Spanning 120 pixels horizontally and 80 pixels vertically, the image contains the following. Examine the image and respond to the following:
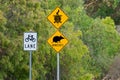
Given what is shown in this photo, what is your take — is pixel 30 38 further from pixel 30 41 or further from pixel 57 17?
pixel 57 17

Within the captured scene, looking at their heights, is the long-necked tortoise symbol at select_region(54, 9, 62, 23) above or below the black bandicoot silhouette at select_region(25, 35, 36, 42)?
above

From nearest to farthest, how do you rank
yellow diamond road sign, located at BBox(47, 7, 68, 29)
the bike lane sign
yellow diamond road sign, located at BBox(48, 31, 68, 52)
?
the bike lane sign → yellow diamond road sign, located at BBox(48, 31, 68, 52) → yellow diamond road sign, located at BBox(47, 7, 68, 29)

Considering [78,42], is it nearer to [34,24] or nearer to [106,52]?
[34,24]

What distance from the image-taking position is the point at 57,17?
810 inches

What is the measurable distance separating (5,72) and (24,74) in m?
1.14

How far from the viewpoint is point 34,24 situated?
2450 centimetres

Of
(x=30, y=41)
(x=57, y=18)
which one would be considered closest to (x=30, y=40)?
(x=30, y=41)

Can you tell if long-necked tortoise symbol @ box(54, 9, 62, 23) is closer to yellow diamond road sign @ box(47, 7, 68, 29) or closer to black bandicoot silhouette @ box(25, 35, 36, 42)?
yellow diamond road sign @ box(47, 7, 68, 29)

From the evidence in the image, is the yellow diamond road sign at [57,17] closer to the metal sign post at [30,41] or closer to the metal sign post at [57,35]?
the metal sign post at [57,35]

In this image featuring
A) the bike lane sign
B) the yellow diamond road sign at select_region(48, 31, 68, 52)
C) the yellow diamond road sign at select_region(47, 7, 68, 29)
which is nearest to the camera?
the bike lane sign

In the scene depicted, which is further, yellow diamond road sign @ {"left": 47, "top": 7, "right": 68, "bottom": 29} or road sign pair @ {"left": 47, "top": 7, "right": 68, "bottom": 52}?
yellow diamond road sign @ {"left": 47, "top": 7, "right": 68, "bottom": 29}

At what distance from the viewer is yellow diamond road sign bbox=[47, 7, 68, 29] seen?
67.1 ft

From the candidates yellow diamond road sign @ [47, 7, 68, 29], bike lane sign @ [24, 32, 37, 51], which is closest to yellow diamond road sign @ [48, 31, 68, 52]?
yellow diamond road sign @ [47, 7, 68, 29]

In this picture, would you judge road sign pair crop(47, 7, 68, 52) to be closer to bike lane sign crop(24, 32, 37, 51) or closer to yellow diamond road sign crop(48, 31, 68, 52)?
yellow diamond road sign crop(48, 31, 68, 52)
